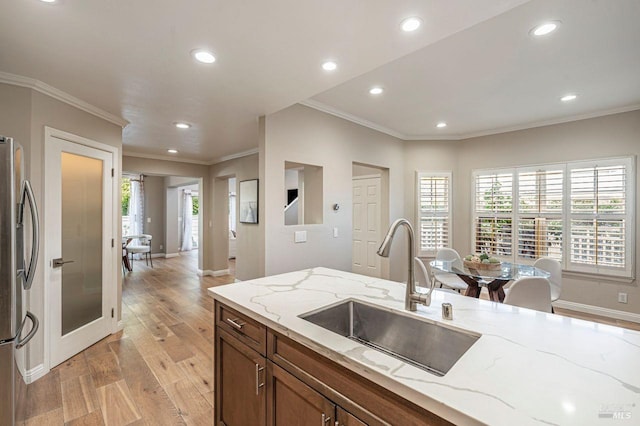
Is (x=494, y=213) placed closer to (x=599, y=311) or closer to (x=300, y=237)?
(x=599, y=311)

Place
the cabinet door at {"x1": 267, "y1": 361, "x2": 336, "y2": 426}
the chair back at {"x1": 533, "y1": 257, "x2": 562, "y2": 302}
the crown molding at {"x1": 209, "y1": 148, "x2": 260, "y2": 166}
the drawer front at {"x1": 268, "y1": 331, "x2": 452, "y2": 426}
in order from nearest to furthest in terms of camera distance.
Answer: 1. the drawer front at {"x1": 268, "y1": 331, "x2": 452, "y2": 426}
2. the cabinet door at {"x1": 267, "y1": 361, "x2": 336, "y2": 426}
3. the chair back at {"x1": 533, "y1": 257, "x2": 562, "y2": 302}
4. the crown molding at {"x1": 209, "y1": 148, "x2": 260, "y2": 166}

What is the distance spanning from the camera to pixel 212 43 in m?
1.92

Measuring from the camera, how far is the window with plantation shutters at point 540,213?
4.19 m

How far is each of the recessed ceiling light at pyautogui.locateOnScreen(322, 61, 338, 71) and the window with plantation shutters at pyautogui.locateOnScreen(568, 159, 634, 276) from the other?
3.91 meters

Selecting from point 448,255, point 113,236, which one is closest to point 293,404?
point 113,236

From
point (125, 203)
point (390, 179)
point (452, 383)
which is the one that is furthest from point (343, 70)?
point (125, 203)

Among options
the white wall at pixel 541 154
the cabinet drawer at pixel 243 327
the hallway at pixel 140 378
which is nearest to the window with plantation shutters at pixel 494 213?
the white wall at pixel 541 154

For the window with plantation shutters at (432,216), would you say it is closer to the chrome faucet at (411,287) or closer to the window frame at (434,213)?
the window frame at (434,213)

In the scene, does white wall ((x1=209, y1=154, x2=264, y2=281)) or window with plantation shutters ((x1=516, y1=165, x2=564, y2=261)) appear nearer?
window with plantation shutters ((x1=516, y1=165, x2=564, y2=261))

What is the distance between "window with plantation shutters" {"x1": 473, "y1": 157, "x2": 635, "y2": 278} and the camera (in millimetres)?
3748

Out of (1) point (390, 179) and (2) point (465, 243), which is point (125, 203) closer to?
(1) point (390, 179)

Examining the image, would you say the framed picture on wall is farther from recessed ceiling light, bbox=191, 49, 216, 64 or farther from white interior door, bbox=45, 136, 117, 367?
recessed ceiling light, bbox=191, 49, 216, 64

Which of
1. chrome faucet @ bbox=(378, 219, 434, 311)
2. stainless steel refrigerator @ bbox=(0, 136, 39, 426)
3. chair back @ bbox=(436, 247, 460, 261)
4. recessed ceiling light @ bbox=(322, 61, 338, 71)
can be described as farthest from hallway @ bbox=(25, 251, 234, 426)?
chair back @ bbox=(436, 247, 460, 261)

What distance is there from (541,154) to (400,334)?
4372 mm
